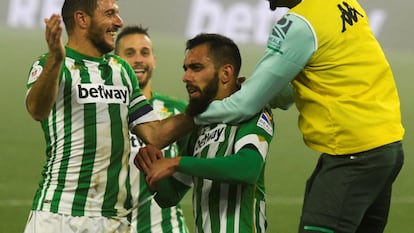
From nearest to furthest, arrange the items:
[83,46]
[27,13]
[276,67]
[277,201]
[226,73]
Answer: [276,67], [226,73], [83,46], [277,201], [27,13]

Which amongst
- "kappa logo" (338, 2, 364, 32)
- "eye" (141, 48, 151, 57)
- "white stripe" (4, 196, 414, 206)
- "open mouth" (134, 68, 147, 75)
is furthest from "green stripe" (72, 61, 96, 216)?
"white stripe" (4, 196, 414, 206)

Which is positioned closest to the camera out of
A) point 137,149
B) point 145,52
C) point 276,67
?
point 276,67

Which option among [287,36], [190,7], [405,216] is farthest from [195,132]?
[190,7]

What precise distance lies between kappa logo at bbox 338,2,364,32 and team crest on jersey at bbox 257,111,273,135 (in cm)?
56

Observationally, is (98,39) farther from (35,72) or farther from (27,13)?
(27,13)

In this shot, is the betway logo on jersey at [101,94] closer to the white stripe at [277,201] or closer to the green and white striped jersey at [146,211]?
the green and white striped jersey at [146,211]

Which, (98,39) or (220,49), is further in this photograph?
(98,39)

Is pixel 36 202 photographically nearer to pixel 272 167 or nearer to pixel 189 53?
pixel 189 53

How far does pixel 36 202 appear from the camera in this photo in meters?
5.03


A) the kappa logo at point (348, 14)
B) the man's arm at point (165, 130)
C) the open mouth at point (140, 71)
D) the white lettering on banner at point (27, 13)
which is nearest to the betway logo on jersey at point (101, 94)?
the man's arm at point (165, 130)

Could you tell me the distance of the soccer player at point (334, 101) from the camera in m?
4.39

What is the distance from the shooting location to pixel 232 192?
467cm

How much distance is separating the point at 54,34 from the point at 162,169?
2.41 feet

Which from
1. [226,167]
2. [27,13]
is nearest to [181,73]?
[27,13]
